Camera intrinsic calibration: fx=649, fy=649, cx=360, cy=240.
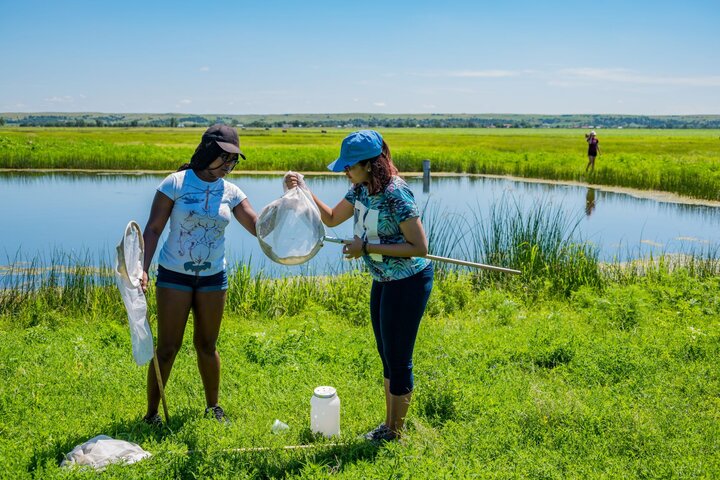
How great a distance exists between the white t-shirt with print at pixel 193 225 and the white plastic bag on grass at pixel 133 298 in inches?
8.0

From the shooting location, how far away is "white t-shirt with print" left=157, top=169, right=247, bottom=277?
3643 mm

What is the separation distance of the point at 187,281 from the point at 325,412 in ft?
3.57

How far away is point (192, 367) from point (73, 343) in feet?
4.03

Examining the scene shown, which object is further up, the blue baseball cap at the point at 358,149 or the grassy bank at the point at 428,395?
the blue baseball cap at the point at 358,149

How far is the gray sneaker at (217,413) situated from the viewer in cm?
394

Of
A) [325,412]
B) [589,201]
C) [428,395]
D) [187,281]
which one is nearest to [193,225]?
[187,281]

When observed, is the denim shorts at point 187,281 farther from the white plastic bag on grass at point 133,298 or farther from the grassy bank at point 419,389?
the grassy bank at point 419,389

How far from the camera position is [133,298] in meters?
3.48

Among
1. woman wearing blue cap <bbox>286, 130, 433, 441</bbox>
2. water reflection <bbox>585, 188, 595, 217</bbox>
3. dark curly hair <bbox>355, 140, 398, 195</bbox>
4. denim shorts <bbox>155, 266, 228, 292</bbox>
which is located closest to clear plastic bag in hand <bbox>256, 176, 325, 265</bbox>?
woman wearing blue cap <bbox>286, 130, 433, 441</bbox>

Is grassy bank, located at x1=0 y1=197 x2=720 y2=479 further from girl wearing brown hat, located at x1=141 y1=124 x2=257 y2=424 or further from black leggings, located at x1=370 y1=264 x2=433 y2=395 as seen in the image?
girl wearing brown hat, located at x1=141 y1=124 x2=257 y2=424

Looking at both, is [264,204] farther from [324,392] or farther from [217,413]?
[324,392]

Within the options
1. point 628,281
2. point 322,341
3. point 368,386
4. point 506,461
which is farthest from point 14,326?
point 628,281

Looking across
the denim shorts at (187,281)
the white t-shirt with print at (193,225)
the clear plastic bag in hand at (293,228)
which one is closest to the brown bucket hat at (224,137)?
the white t-shirt with print at (193,225)

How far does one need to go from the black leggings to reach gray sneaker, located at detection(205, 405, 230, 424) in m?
1.08
